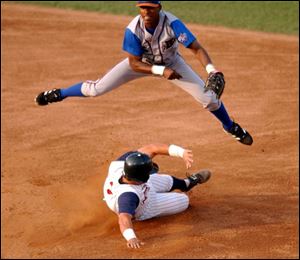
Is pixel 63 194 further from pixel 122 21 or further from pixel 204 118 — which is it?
pixel 122 21

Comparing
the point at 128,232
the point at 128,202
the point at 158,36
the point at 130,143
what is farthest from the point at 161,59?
the point at 130,143

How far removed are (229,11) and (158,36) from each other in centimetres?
1033

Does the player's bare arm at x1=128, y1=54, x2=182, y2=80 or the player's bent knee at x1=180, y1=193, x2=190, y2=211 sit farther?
the player's bent knee at x1=180, y1=193, x2=190, y2=211

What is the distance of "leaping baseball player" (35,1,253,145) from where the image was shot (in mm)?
8180

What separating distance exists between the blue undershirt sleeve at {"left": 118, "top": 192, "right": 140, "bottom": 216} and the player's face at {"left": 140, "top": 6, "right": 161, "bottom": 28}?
6.51 ft

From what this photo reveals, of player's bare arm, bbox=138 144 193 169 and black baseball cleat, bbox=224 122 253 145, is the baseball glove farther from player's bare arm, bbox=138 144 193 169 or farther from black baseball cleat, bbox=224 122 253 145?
black baseball cleat, bbox=224 122 253 145

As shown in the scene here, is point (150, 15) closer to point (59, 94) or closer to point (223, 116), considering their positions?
point (223, 116)

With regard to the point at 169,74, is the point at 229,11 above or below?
below

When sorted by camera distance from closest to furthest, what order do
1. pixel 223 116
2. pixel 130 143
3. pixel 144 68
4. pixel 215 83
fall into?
pixel 215 83, pixel 144 68, pixel 223 116, pixel 130 143

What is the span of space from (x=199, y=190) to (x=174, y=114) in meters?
3.08

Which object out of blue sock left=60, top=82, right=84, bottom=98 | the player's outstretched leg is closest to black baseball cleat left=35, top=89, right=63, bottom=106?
the player's outstretched leg

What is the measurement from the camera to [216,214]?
902 cm

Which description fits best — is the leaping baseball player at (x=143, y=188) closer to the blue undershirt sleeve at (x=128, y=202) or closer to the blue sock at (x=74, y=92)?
the blue undershirt sleeve at (x=128, y=202)

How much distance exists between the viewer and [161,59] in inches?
344
